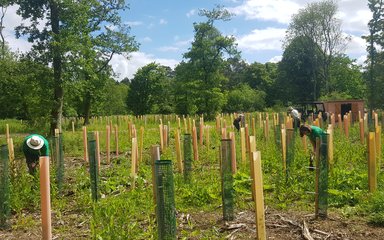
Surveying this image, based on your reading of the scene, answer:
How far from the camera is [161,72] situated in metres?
55.2

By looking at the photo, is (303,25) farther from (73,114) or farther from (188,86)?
(73,114)

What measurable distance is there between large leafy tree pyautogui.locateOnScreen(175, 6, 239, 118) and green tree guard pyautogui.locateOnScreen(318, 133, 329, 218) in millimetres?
30969

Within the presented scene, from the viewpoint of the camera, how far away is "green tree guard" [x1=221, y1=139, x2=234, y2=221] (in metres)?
5.79

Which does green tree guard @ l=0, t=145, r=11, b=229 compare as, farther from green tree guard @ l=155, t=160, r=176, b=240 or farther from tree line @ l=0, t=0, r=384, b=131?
tree line @ l=0, t=0, r=384, b=131

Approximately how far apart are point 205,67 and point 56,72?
69.5 ft

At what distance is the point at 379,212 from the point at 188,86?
105ft

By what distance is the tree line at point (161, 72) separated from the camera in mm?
18328

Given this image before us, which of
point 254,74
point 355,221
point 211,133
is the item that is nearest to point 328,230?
point 355,221

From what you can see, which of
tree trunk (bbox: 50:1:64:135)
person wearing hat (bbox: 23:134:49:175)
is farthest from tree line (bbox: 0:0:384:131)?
person wearing hat (bbox: 23:134:49:175)

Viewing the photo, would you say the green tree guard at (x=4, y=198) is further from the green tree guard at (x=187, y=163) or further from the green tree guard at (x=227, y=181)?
the green tree guard at (x=187, y=163)

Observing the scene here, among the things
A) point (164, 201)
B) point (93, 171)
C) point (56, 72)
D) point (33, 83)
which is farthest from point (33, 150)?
point (33, 83)

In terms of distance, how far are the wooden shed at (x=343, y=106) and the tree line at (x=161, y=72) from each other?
6.70m

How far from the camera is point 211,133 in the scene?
18.9m

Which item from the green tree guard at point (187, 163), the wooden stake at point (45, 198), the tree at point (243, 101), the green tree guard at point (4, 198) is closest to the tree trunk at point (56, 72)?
the green tree guard at point (187, 163)
